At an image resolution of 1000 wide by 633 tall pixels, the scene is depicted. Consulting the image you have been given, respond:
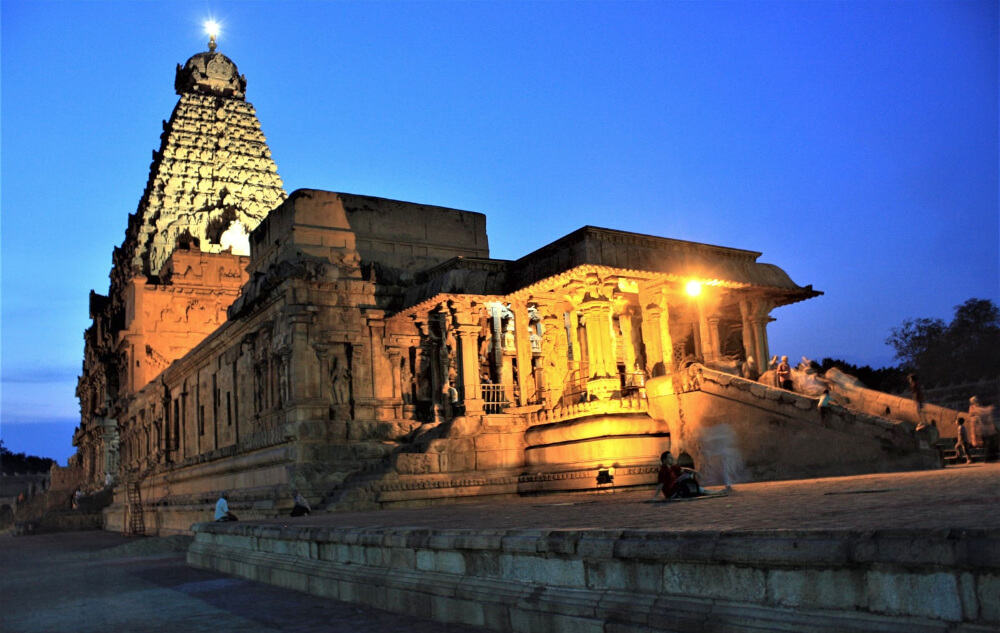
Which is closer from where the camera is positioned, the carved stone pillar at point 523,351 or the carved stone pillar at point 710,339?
the carved stone pillar at point 710,339

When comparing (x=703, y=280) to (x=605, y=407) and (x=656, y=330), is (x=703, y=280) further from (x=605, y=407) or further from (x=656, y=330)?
(x=605, y=407)

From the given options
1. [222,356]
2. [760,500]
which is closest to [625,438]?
[760,500]

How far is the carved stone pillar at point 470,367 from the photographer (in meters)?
22.9

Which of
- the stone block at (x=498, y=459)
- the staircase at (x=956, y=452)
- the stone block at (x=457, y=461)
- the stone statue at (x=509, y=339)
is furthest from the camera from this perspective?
the stone statue at (x=509, y=339)

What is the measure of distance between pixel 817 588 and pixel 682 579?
3.14ft

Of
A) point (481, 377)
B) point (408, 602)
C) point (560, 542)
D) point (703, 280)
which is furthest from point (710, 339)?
point (560, 542)

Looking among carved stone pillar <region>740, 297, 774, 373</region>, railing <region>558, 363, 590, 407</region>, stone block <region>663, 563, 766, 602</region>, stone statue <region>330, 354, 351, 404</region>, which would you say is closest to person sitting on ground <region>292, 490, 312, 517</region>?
stone statue <region>330, 354, 351, 404</region>

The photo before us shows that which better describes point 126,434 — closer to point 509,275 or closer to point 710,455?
point 509,275

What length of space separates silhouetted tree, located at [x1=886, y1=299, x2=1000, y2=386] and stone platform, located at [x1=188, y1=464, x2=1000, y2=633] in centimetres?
4540

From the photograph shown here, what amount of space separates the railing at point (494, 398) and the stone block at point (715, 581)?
18.0 meters

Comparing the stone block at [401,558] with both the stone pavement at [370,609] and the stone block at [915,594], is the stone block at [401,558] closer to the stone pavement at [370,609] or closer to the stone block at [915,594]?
the stone pavement at [370,609]

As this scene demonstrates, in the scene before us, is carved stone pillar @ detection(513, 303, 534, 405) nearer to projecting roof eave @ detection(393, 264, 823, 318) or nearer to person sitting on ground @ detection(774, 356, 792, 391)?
projecting roof eave @ detection(393, 264, 823, 318)

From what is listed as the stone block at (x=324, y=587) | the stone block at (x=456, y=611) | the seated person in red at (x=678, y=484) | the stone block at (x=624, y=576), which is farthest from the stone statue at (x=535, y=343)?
the stone block at (x=624, y=576)

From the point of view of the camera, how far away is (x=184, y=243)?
53.6 metres
